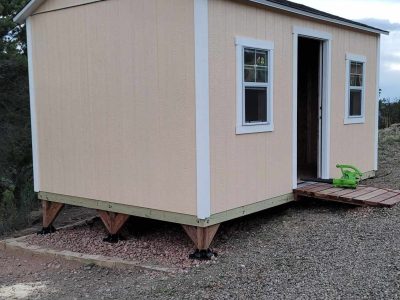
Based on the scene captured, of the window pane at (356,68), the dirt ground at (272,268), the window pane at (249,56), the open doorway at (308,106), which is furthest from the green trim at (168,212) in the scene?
the window pane at (356,68)

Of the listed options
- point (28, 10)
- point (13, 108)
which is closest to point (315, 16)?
point (28, 10)

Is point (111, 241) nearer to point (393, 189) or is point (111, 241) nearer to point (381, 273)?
point (381, 273)

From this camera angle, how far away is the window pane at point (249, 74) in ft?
19.4

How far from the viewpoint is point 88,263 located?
6.02m

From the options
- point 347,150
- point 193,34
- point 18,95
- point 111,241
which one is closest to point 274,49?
point 193,34

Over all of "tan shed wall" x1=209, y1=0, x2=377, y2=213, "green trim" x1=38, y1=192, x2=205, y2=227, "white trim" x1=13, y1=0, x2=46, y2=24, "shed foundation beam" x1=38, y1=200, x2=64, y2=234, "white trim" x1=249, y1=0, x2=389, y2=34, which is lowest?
"shed foundation beam" x1=38, y1=200, x2=64, y2=234

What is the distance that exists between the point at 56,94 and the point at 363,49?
5.08 meters

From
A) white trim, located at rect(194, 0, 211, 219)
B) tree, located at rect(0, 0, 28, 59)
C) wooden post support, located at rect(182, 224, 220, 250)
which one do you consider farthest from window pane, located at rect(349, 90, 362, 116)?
tree, located at rect(0, 0, 28, 59)

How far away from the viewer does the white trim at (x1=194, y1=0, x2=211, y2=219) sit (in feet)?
17.4

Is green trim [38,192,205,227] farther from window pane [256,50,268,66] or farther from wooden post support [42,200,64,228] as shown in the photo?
Answer: window pane [256,50,268,66]

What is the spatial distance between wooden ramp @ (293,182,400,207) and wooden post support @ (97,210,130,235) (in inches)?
93.8

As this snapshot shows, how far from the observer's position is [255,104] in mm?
6121

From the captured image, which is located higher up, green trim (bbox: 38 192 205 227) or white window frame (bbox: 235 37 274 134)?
white window frame (bbox: 235 37 274 134)

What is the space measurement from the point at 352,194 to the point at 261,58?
7.48 ft
